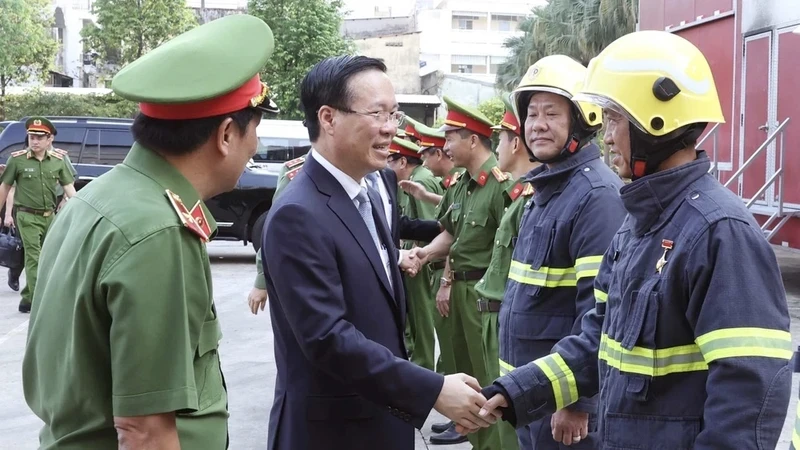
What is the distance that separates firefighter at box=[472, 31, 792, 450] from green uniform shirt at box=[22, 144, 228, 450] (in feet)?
3.66

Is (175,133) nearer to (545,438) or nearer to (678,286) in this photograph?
(678,286)

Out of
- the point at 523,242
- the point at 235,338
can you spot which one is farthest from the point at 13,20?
the point at 523,242

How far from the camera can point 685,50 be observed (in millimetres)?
2674

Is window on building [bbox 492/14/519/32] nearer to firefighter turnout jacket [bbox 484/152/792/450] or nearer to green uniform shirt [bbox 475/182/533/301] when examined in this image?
green uniform shirt [bbox 475/182/533/301]

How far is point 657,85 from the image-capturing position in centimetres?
258

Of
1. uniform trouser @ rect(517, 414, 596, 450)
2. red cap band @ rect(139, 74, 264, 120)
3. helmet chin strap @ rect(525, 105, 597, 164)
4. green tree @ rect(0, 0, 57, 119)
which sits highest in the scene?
green tree @ rect(0, 0, 57, 119)

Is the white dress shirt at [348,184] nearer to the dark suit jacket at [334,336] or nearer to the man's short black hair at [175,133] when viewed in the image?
the dark suit jacket at [334,336]

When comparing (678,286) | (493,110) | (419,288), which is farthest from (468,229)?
(493,110)

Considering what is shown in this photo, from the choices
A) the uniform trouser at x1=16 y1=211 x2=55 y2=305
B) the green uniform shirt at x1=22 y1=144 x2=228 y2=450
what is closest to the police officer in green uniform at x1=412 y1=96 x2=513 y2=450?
the green uniform shirt at x1=22 y1=144 x2=228 y2=450

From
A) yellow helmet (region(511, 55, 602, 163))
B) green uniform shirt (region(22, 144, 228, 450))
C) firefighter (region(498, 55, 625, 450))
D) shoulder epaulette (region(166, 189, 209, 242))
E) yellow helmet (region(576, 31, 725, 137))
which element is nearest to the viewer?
green uniform shirt (region(22, 144, 228, 450))

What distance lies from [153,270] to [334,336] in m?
0.97

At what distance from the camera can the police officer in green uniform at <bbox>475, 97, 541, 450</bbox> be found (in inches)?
184

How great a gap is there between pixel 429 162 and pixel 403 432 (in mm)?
5521

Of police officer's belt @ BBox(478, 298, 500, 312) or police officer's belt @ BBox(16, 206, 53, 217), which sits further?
police officer's belt @ BBox(16, 206, 53, 217)
